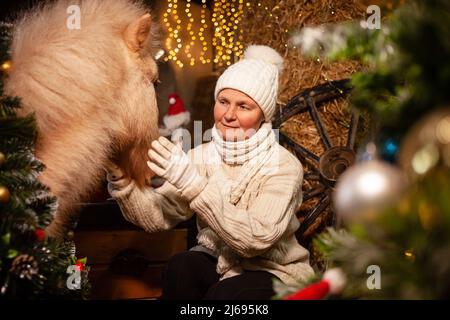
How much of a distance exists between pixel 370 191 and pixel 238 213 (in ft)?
2.81

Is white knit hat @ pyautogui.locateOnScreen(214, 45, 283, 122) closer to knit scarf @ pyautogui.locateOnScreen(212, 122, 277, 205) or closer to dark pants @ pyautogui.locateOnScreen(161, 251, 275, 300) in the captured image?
knit scarf @ pyautogui.locateOnScreen(212, 122, 277, 205)

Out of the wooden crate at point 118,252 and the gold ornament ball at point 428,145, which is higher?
the wooden crate at point 118,252

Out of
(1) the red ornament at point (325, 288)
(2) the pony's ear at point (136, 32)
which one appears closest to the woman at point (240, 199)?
(2) the pony's ear at point (136, 32)

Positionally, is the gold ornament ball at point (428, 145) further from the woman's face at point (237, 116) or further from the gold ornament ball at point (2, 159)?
the woman's face at point (237, 116)

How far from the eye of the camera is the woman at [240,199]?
1.55 metres

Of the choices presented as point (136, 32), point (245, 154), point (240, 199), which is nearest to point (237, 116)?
point (245, 154)

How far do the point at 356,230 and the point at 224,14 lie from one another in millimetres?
2096

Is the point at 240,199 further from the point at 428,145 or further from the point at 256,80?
the point at 428,145

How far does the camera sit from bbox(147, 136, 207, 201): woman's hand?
56.6 inches

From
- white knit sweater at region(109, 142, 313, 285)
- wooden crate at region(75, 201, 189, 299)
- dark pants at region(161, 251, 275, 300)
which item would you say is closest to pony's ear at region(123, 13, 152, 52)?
white knit sweater at region(109, 142, 313, 285)

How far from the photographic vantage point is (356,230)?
0.72 metres

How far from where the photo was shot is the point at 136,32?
1531 mm
